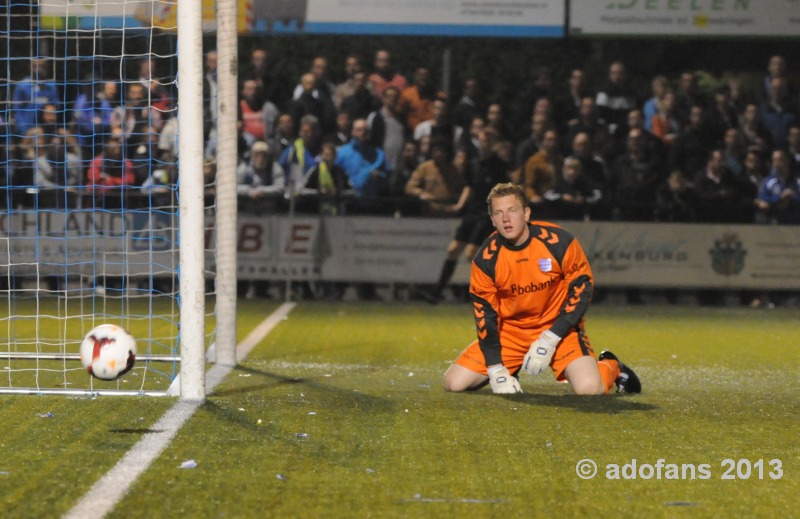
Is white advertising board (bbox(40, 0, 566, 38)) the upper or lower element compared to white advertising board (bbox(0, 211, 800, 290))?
upper

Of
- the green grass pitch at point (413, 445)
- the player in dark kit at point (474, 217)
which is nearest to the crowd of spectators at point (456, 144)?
the player in dark kit at point (474, 217)

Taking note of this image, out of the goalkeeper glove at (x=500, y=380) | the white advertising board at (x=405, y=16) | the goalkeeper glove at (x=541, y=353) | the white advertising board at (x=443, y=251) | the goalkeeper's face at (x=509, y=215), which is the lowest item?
the white advertising board at (x=443, y=251)

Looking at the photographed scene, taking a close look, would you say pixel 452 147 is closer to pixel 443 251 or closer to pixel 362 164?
pixel 362 164

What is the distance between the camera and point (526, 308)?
22.2 ft

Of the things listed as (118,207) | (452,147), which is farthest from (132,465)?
(452,147)

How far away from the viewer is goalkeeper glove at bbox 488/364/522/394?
6480mm

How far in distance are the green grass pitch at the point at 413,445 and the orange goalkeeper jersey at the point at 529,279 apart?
0.43m

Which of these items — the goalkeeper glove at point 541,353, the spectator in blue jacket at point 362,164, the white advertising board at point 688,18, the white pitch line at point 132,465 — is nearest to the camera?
the white pitch line at point 132,465

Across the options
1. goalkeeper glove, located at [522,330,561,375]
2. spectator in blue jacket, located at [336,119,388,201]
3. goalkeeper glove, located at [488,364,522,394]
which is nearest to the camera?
goalkeeper glove, located at [522,330,561,375]

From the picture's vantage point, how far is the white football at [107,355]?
583 centimetres

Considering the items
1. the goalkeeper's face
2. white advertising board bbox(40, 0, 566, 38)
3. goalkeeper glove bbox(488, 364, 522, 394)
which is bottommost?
goalkeeper glove bbox(488, 364, 522, 394)

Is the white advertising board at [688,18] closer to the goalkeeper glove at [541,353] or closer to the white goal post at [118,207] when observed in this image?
the white goal post at [118,207]

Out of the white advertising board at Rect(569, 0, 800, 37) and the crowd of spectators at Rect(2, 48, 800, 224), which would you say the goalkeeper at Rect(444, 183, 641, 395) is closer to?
the crowd of spectators at Rect(2, 48, 800, 224)

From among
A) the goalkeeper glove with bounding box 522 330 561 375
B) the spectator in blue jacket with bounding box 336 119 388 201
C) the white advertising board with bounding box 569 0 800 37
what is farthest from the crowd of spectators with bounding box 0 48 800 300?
the goalkeeper glove with bounding box 522 330 561 375
